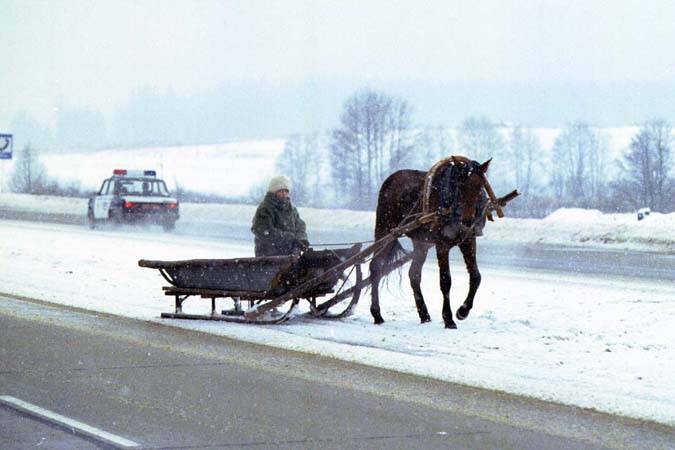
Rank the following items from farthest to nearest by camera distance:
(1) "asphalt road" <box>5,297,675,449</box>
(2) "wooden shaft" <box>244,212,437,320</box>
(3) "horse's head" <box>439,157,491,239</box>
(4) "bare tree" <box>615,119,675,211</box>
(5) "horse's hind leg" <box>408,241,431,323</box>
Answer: (4) "bare tree" <box>615,119,675,211</box> → (5) "horse's hind leg" <box>408,241,431,323</box> → (2) "wooden shaft" <box>244,212,437,320</box> → (3) "horse's head" <box>439,157,491,239</box> → (1) "asphalt road" <box>5,297,675,449</box>

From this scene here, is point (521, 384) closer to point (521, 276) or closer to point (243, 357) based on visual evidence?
point (243, 357)

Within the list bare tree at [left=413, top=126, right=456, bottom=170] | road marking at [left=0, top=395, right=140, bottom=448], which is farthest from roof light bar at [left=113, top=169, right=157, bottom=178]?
A: bare tree at [left=413, top=126, right=456, bottom=170]

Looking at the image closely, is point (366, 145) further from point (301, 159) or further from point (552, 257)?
point (552, 257)

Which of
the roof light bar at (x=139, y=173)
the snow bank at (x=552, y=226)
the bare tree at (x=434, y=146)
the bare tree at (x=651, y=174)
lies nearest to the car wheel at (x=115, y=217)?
the roof light bar at (x=139, y=173)

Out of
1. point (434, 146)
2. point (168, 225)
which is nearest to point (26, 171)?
point (434, 146)

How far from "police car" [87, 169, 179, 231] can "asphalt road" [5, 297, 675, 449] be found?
2536cm

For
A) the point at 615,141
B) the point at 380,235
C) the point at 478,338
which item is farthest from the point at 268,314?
the point at 615,141

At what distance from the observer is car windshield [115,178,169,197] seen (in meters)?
39.2

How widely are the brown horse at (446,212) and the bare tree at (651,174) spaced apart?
49660 mm

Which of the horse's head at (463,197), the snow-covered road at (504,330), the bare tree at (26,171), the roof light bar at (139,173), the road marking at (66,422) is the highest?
the bare tree at (26,171)

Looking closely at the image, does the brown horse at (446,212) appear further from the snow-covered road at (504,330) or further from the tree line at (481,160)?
the tree line at (481,160)

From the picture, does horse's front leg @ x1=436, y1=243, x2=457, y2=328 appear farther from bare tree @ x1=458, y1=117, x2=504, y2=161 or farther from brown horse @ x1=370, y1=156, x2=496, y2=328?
bare tree @ x1=458, y1=117, x2=504, y2=161

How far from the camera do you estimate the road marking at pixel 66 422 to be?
7.90 metres

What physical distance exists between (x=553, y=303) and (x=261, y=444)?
9.89m
